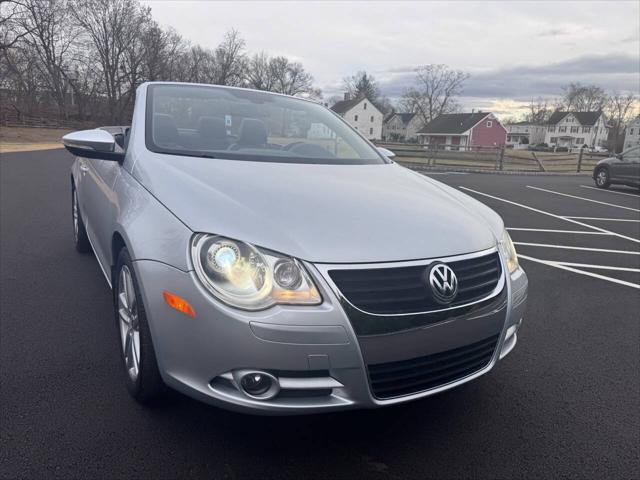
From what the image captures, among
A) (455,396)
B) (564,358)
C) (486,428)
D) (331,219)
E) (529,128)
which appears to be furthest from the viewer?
(529,128)

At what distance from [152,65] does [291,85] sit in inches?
1383

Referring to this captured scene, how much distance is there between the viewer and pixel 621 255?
6.56 meters

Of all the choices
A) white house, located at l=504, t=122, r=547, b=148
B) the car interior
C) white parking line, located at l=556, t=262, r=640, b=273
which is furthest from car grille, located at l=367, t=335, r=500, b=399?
white house, located at l=504, t=122, r=547, b=148

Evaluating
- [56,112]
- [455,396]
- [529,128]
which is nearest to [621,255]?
[455,396]

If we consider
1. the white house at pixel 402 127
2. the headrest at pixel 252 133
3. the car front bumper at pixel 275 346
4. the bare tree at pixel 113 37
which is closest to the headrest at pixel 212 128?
the headrest at pixel 252 133

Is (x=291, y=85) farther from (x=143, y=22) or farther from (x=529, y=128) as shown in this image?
(x=529, y=128)

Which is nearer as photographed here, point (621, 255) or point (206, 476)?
point (206, 476)

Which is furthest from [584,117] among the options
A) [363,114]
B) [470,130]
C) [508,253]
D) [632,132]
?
[508,253]

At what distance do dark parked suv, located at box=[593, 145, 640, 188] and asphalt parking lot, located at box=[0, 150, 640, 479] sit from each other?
12.5 m

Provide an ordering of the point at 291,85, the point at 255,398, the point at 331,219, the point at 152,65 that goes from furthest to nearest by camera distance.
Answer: the point at 291,85 < the point at 152,65 < the point at 331,219 < the point at 255,398

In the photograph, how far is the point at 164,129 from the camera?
3.04 metres

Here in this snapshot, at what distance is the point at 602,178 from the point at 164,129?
1645cm

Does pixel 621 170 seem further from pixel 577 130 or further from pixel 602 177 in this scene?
pixel 577 130

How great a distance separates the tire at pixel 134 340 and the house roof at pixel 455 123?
6995 centimetres
